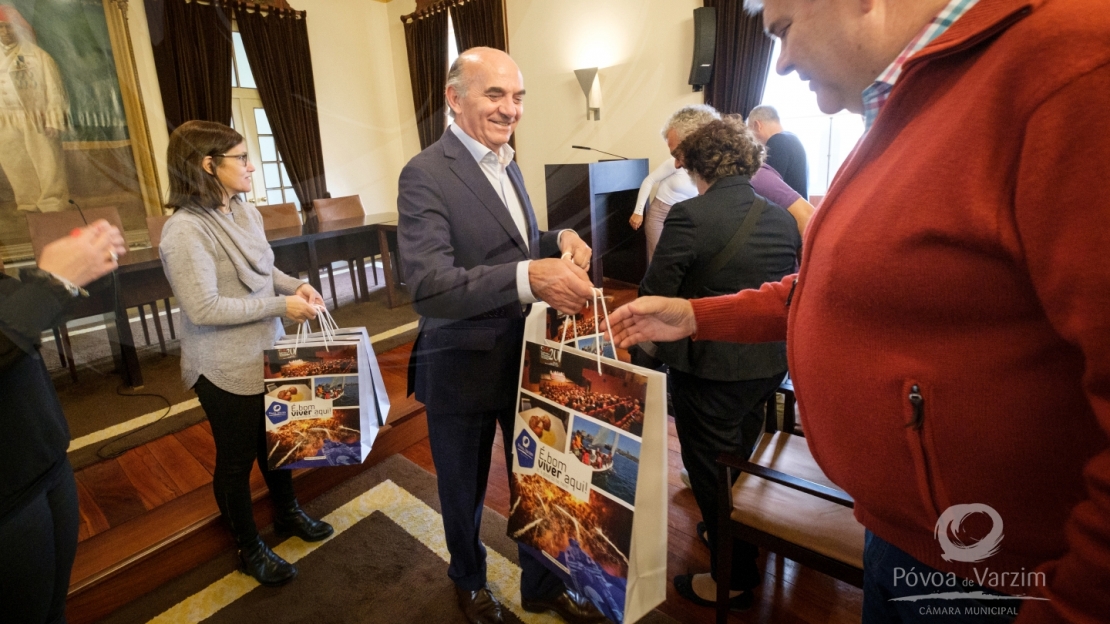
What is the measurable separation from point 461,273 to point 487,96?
39 cm

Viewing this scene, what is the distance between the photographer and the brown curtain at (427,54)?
2.06m

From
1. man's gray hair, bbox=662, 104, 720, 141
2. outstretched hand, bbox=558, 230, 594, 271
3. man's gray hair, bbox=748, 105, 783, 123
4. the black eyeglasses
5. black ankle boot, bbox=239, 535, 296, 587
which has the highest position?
man's gray hair, bbox=748, 105, 783, 123

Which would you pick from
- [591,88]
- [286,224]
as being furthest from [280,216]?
[591,88]

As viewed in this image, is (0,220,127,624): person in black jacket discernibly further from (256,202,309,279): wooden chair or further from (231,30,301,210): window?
(256,202,309,279): wooden chair

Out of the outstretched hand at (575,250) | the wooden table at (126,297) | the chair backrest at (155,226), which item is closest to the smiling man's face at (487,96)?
the outstretched hand at (575,250)

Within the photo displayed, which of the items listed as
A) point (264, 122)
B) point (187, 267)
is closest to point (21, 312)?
point (187, 267)

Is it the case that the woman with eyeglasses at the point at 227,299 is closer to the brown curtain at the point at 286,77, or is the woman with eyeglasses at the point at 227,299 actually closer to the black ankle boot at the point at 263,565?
the black ankle boot at the point at 263,565

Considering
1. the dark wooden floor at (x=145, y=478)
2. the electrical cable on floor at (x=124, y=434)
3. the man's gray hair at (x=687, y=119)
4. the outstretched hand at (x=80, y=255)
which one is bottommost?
the dark wooden floor at (x=145, y=478)

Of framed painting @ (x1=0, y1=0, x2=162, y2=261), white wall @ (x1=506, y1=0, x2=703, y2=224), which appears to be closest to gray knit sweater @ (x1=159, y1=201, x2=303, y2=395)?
framed painting @ (x1=0, y1=0, x2=162, y2=261)

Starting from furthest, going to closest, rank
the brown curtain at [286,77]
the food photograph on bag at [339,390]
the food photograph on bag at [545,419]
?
the brown curtain at [286,77] → the food photograph on bag at [339,390] → the food photograph on bag at [545,419]

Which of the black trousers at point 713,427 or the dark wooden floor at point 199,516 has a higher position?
the black trousers at point 713,427

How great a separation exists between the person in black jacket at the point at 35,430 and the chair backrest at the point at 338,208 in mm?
2434

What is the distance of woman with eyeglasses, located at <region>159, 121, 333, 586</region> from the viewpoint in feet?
4.04

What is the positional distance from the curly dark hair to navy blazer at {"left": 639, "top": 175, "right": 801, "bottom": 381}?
1.2 inches
